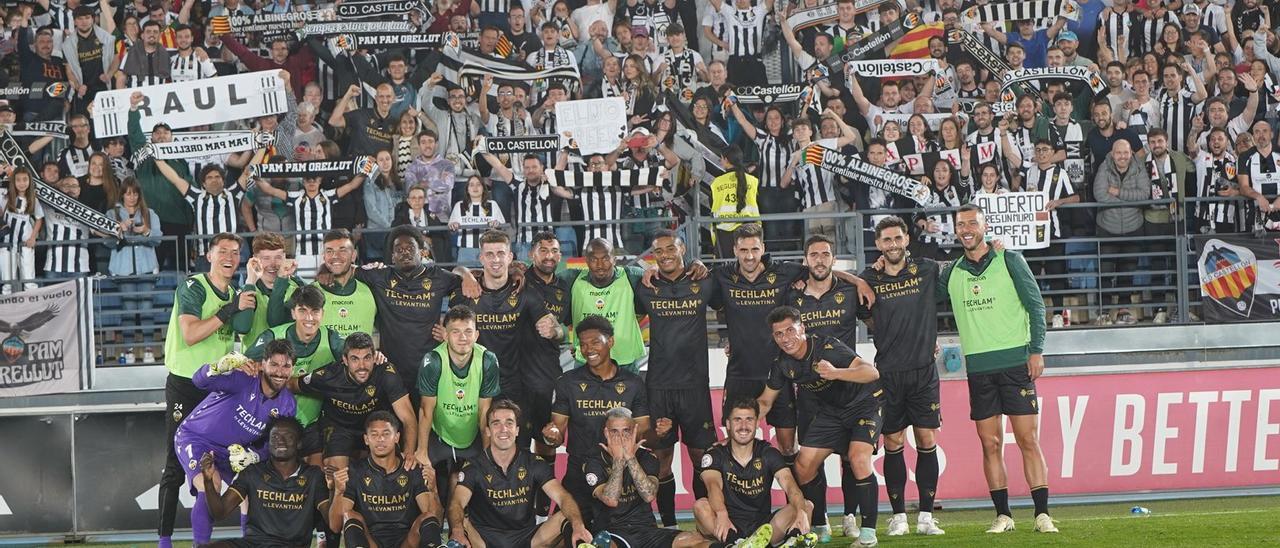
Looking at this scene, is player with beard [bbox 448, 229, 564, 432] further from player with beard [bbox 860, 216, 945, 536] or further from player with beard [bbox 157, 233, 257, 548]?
player with beard [bbox 860, 216, 945, 536]

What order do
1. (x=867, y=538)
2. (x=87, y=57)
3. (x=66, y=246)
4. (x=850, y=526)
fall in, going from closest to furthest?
(x=867, y=538)
(x=850, y=526)
(x=66, y=246)
(x=87, y=57)

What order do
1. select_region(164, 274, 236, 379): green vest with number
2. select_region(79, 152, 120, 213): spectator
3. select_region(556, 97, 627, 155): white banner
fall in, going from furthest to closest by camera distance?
select_region(79, 152, 120, 213): spectator
select_region(556, 97, 627, 155): white banner
select_region(164, 274, 236, 379): green vest with number

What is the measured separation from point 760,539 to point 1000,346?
228 cm

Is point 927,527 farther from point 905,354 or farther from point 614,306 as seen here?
point 614,306

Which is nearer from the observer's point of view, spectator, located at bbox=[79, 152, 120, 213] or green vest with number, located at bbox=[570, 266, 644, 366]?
green vest with number, located at bbox=[570, 266, 644, 366]

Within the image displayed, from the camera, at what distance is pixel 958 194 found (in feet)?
43.5

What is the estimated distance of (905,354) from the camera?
920 cm

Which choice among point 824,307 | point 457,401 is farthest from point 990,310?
point 457,401

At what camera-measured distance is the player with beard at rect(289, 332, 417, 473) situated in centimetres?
873

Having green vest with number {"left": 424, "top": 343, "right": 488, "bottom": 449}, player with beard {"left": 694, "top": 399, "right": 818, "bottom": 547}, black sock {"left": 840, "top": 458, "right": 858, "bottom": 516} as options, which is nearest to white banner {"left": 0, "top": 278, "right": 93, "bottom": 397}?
green vest with number {"left": 424, "top": 343, "right": 488, "bottom": 449}

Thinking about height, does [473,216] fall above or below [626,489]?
above

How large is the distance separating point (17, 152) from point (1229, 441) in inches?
466

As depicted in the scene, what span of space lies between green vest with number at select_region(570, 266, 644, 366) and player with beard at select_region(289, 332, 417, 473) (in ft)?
4.09

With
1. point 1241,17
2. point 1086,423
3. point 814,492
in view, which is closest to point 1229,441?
point 1086,423
